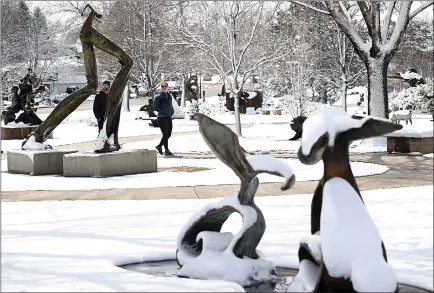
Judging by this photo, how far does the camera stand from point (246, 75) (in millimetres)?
21734

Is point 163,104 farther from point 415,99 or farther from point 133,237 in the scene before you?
point 415,99

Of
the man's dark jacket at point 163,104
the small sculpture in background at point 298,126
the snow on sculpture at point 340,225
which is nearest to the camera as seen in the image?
the snow on sculpture at point 340,225

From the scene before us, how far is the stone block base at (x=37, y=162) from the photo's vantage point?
487 inches

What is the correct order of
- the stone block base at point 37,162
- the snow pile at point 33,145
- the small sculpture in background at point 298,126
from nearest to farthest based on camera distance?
the stone block base at point 37,162 → the snow pile at point 33,145 → the small sculpture in background at point 298,126

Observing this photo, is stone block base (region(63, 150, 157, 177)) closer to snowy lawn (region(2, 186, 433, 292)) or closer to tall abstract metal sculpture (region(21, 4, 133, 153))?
tall abstract metal sculpture (region(21, 4, 133, 153))

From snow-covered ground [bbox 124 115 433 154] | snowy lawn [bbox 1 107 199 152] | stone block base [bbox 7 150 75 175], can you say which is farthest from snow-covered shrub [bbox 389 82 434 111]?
stone block base [bbox 7 150 75 175]

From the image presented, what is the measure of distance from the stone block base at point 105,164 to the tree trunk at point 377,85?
655cm

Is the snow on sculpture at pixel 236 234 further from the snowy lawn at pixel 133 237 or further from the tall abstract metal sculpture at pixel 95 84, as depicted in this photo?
the tall abstract metal sculpture at pixel 95 84

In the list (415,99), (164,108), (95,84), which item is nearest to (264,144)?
(164,108)

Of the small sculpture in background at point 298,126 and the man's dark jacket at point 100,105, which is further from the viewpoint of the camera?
the small sculpture in background at point 298,126

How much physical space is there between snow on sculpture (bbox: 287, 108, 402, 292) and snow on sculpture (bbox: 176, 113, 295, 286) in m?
0.48

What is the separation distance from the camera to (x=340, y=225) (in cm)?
420

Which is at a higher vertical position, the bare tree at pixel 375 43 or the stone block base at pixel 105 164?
the bare tree at pixel 375 43

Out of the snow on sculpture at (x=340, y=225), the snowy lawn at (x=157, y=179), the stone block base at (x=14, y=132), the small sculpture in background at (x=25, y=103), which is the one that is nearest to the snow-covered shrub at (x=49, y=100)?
the small sculpture in background at (x=25, y=103)
